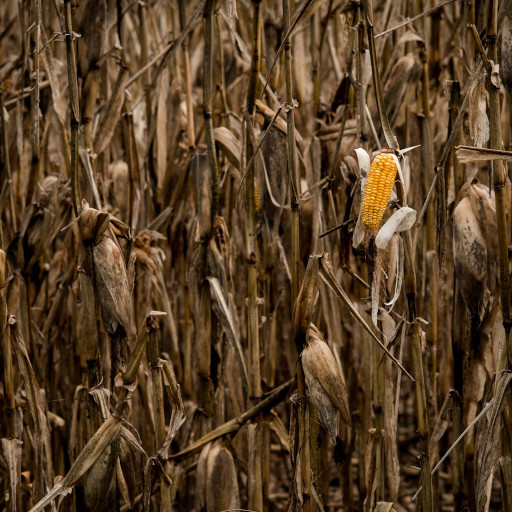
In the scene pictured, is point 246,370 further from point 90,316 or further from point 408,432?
point 408,432

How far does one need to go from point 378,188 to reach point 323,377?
28cm

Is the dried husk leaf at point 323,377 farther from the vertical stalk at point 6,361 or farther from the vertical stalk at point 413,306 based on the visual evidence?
the vertical stalk at point 6,361

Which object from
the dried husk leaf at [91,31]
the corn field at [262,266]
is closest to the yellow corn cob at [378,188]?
the corn field at [262,266]

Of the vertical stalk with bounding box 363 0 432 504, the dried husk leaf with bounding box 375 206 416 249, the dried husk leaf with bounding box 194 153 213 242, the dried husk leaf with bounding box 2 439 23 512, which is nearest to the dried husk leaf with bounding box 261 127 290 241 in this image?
the dried husk leaf with bounding box 194 153 213 242

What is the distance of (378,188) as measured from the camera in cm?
83

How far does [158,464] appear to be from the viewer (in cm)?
101

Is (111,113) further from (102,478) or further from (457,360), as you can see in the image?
(457,360)

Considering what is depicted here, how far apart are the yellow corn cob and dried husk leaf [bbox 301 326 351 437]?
0.68 ft

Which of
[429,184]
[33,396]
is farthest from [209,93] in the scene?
[33,396]

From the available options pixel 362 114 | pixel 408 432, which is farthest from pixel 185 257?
pixel 408 432

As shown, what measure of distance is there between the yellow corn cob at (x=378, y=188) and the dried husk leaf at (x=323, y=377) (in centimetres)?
21

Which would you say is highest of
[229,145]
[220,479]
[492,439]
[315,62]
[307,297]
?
[315,62]

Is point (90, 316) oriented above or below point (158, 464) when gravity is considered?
above

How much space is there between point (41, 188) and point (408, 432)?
5.33 ft
